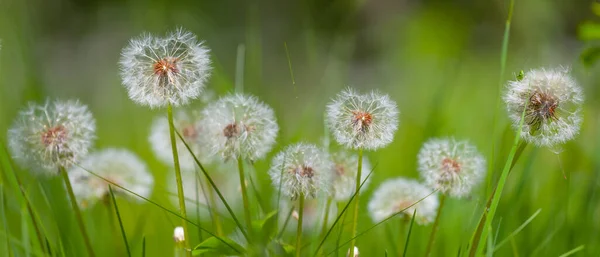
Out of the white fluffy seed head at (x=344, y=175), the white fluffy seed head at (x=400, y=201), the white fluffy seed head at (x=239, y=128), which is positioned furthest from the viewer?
the white fluffy seed head at (x=400, y=201)

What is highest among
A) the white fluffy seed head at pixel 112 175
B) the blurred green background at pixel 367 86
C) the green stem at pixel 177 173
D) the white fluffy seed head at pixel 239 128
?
the blurred green background at pixel 367 86

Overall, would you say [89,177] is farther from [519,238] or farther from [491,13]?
[491,13]

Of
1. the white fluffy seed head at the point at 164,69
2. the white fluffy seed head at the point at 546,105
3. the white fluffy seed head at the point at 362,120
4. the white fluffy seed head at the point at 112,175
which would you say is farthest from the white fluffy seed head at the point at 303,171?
the white fluffy seed head at the point at 112,175

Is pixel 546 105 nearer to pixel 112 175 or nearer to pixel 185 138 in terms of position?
pixel 185 138

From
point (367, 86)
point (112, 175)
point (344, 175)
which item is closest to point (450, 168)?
point (344, 175)

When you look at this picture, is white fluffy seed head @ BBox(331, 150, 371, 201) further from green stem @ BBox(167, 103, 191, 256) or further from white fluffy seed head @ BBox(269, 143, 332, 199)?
green stem @ BBox(167, 103, 191, 256)

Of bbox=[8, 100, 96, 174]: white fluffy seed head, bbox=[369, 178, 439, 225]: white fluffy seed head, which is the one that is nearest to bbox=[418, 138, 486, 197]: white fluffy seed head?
bbox=[369, 178, 439, 225]: white fluffy seed head

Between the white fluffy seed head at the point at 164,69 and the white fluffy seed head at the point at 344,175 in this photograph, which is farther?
the white fluffy seed head at the point at 344,175

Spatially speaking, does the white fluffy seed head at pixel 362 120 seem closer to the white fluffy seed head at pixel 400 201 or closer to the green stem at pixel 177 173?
the green stem at pixel 177 173
